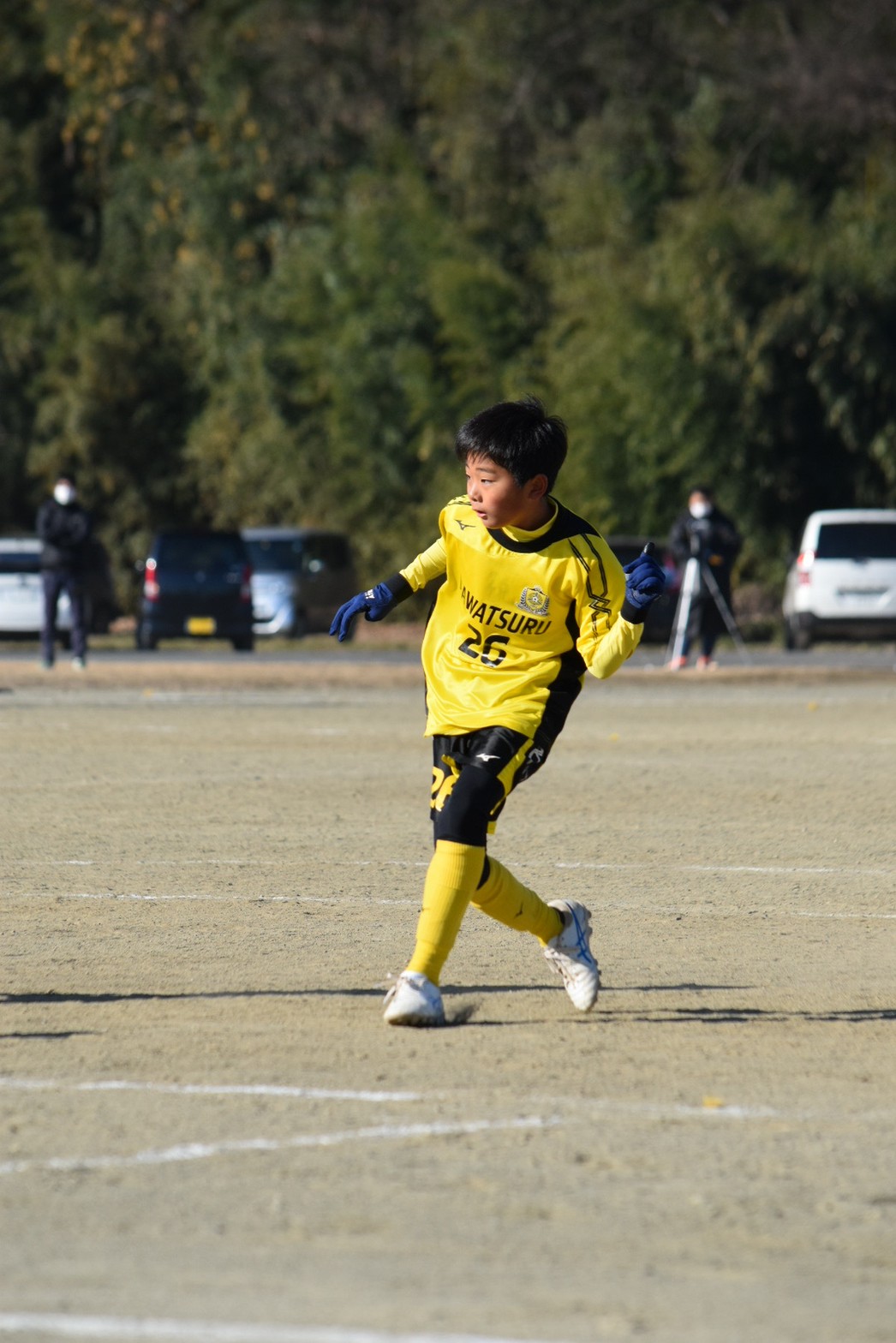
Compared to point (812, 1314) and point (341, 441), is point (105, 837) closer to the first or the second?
point (812, 1314)

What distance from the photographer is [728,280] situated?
3906 centimetres

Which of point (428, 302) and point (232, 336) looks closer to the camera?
point (428, 302)

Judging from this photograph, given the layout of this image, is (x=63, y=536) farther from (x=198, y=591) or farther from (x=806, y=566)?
(x=806, y=566)

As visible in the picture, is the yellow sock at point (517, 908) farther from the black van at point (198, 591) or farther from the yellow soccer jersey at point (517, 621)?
the black van at point (198, 591)

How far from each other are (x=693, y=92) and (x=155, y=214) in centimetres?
1207

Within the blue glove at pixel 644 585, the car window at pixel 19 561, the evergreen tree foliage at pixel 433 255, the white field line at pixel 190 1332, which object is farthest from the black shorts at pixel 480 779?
Answer: the evergreen tree foliage at pixel 433 255

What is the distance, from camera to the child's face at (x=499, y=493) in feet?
22.4

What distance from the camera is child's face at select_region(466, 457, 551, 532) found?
22.4ft

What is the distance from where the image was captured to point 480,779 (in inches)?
270

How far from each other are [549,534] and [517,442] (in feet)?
1.18

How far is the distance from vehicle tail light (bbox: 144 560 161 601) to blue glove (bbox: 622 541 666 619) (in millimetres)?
25277

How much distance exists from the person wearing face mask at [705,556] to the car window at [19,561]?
1055 centimetres

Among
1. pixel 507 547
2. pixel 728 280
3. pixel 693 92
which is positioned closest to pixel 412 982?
pixel 507 547

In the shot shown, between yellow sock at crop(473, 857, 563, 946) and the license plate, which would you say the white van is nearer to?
the license plate
